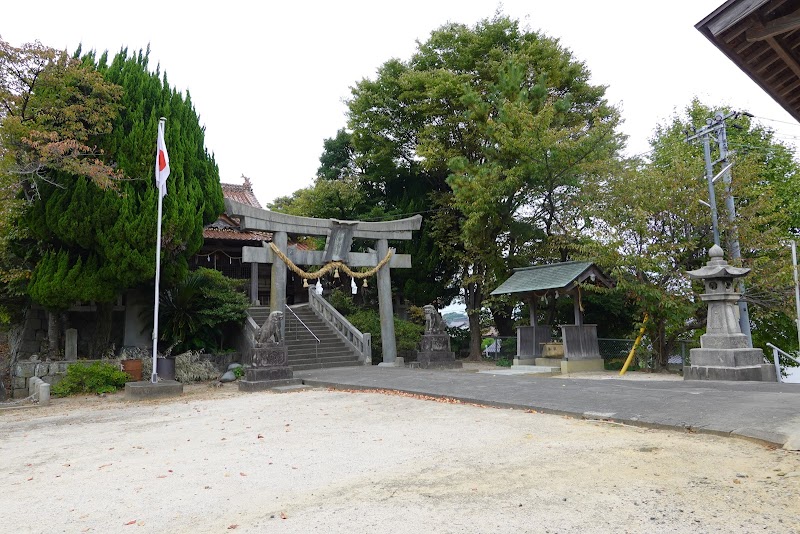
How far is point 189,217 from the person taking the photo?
50.0 ft

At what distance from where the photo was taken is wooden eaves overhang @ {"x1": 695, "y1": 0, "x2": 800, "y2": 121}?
428 cm

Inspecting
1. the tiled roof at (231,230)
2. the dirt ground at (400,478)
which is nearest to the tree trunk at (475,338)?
the tiled roof at (231,230)

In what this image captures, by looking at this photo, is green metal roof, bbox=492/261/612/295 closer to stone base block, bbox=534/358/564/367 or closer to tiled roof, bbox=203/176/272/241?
stone base block, bbox=534/358/564/367

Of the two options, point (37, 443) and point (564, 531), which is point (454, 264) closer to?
point (37, 443)

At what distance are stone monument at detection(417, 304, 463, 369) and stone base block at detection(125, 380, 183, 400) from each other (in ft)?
24.3

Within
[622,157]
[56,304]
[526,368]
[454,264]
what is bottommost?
[526,368]

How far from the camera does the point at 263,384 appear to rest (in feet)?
42.0

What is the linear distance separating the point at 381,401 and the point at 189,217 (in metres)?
8.87

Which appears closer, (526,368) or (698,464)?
(698,464)

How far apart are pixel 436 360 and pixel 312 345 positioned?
14.8 ft

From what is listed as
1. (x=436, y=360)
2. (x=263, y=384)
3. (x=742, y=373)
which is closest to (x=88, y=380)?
(x=263, y=384)

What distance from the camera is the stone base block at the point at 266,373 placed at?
1288 cm

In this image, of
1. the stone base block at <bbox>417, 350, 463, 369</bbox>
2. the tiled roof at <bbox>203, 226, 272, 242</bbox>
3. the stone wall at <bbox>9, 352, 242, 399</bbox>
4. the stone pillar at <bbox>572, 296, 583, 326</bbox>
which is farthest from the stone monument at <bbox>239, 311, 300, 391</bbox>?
the tiled roof at <bbox>203, 226, 272, 242</bbox>

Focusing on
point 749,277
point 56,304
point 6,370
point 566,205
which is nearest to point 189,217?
point 56,304
